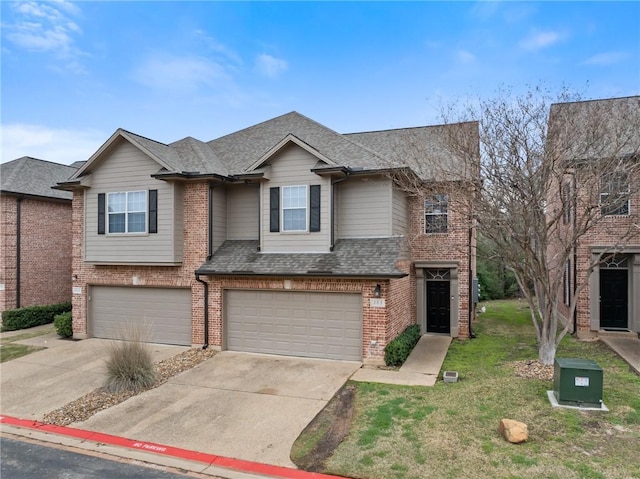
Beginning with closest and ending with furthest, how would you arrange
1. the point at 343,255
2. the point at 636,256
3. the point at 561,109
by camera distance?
the point at 561,109 → the point at 343,255 → the point at 636,256

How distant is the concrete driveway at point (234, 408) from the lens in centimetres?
684

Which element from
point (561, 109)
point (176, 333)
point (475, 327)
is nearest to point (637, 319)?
point (475, 327)

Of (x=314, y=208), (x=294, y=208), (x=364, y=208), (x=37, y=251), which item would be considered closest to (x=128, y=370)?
(x=294, y=208)

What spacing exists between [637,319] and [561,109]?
304 inches

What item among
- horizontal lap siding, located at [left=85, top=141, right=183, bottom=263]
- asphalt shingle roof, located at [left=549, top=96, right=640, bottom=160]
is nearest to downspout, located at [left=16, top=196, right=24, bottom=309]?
horizontal lap siding, located at [left=85, top=141, right=183, bottom=263]

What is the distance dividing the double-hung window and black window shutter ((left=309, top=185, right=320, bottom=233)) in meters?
0.20

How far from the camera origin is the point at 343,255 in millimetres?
12055

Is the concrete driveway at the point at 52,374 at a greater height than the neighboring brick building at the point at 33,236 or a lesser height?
lesser

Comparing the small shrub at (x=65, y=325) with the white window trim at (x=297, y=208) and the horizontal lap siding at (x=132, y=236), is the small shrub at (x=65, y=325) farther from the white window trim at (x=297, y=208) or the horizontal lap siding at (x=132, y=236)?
the white window trim at (x=297, y=208)

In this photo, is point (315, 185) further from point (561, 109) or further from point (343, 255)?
point (561, 109)

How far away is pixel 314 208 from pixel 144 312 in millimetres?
7107

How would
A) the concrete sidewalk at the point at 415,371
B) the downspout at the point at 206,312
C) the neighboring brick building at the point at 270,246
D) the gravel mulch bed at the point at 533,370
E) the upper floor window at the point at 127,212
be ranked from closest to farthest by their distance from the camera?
1. the gravel mulch bed at the point at 533,370
2. the concrete sidewalk at the point at 415,371
3. the neighboring brick building at the point at 270,246
4. the downspout at the point at 206,312
5. the upper floor window at the point at 127,212

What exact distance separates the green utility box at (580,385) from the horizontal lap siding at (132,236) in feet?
36.0

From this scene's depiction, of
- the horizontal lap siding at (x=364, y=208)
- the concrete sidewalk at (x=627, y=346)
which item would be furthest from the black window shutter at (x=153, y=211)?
the concrete sidewalk at (x=627, y=346)
